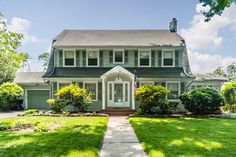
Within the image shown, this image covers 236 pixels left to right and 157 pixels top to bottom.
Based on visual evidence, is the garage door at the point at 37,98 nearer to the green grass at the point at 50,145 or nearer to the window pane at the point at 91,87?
the window pane at the point at 91,87

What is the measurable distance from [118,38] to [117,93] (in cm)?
572

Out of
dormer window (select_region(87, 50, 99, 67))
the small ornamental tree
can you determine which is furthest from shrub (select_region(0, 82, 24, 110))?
dormer window (select_region(87, 50, 99, 67))

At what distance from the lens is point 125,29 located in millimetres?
23297

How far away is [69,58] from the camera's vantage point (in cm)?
1983

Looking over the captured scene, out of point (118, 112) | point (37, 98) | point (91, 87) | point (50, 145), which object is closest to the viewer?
point (50, 145)

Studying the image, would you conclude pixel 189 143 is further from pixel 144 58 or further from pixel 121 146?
pixel 144 58

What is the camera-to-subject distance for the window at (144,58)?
19.7 metres

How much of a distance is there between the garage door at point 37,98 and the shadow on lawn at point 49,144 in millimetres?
14763

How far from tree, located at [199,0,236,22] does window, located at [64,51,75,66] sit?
448 inches

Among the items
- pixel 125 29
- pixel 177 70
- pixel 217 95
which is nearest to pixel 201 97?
pixel 217 95

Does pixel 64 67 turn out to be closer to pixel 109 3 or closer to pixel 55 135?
pixel 109 3

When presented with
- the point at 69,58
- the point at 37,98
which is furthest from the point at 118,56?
the point at 37,98

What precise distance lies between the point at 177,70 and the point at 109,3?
8099 mm

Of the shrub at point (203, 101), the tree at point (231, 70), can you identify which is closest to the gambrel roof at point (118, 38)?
the shrub at point (203, 101)
